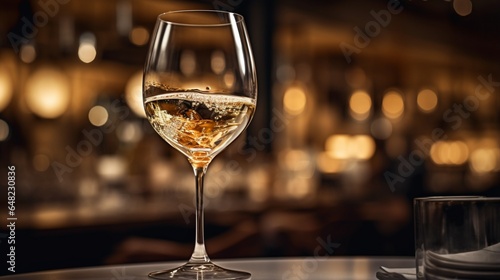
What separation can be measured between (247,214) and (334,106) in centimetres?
173

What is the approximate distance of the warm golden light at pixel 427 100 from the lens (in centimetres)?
560

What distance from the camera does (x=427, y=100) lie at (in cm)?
566

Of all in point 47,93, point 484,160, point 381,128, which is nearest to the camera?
point 47,93

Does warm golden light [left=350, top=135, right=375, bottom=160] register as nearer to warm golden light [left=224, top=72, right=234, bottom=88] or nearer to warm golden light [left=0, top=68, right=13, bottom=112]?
warm golden light [left=0, top=68, right=13, bottom=112]

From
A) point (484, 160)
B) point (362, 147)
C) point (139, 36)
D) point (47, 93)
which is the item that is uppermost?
point (139, 36)

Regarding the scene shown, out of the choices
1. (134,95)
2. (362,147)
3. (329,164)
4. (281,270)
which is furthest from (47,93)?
(281,270)

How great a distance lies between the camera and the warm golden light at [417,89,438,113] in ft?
18.4

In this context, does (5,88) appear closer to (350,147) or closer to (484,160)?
(350,147)

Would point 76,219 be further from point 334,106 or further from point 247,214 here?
point 334,106

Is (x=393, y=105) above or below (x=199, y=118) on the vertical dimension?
above

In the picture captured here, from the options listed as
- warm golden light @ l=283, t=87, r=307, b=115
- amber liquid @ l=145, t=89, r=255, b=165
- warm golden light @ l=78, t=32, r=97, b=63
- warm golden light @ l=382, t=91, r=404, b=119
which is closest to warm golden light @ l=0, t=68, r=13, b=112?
warm golden light @ l=78, t=32, r=97, b=63

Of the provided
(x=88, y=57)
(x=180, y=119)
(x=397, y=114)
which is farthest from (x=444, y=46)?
(x=180, y=119)

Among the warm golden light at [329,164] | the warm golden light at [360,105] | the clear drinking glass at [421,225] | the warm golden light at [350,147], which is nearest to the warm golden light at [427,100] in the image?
the warm golden light at [360,105]

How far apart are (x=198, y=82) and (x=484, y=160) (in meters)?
5.57
